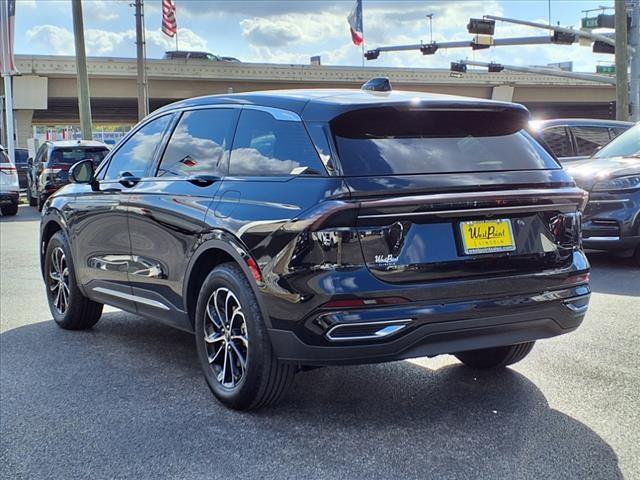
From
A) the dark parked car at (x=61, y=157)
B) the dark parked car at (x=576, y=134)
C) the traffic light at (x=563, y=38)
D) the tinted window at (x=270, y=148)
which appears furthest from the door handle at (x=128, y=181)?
the traffic light at (x=563, y=38)

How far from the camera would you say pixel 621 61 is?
69.8 feet

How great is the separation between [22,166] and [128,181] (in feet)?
78.4

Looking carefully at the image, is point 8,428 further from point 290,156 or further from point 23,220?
point 23,220

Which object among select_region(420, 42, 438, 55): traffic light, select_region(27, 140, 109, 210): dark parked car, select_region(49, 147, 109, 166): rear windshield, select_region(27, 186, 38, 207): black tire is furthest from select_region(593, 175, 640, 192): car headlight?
select_region(420, 42, 438, 55): traffic light

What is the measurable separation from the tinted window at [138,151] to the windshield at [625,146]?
655 cm

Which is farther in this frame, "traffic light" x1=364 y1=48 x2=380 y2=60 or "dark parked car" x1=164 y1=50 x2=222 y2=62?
"dark parked car" x1=164 y1=50 x2=222 y2=62

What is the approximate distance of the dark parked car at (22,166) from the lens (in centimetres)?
2708

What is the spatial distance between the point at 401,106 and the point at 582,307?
4.88 feet

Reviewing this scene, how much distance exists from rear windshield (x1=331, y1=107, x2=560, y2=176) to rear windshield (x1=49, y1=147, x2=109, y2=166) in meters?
Answer: 15.4

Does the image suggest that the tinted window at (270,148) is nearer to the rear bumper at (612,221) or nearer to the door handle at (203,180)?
the door handle at (203,180)

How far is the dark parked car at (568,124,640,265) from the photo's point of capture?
8.90 meters

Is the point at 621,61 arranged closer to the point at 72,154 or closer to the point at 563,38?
the point at 563,38

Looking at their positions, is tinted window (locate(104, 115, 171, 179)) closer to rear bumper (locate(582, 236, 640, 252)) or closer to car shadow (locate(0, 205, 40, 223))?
rear bumper (locate(582, 236, 640, 252))

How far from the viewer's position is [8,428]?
160 inches
